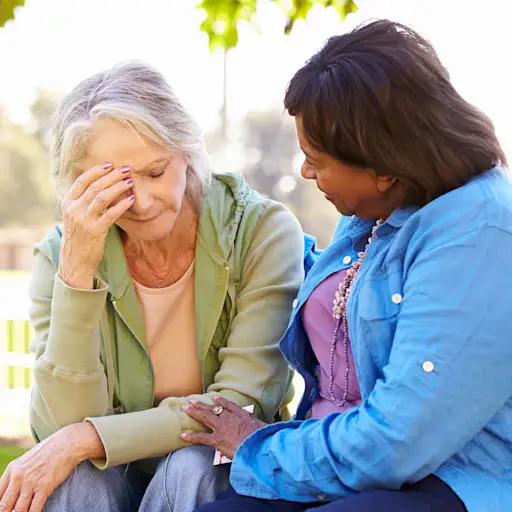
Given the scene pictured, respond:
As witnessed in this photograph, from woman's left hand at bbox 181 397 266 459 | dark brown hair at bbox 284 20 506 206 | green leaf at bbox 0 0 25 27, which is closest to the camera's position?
dark brown hair at bbox 284 20 506 206

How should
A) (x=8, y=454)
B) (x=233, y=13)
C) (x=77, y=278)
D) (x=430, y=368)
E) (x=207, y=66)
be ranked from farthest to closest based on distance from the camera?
1. (x=207, y=66)
2. (x=8, y=454)
3. (x=233, y=13)
4. (x=77, y=278)
5. (x=430, y=368)

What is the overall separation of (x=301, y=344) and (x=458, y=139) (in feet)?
2.24

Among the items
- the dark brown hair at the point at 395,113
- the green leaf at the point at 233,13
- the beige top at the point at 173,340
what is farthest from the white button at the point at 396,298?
the green leaf at the point at 233,13

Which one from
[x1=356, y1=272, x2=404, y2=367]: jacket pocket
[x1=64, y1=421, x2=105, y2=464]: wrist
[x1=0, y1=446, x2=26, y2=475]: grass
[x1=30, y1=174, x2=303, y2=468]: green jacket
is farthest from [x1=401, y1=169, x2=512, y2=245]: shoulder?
[x1=0, y1=446, x2=26, y2=475]: grass

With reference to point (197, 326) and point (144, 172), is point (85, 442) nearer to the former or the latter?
point (197, 326)

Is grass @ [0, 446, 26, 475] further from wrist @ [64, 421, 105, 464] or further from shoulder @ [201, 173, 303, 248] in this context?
shoulder @ [201, 173, 303, 248]

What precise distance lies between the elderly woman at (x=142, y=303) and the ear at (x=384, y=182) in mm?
558

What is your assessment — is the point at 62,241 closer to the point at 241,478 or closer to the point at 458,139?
the point at 241,478

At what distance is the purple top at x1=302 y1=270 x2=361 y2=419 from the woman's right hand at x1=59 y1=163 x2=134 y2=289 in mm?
544

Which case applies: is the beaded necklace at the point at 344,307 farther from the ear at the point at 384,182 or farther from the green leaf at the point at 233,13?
the green leaf at the point at 233,13

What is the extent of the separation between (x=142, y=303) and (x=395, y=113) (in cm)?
101

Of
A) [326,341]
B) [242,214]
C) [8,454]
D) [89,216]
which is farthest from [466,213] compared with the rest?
[8,454]

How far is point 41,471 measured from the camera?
2047 millimetres

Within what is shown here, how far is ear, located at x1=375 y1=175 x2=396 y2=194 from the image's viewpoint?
1772 millimetres
